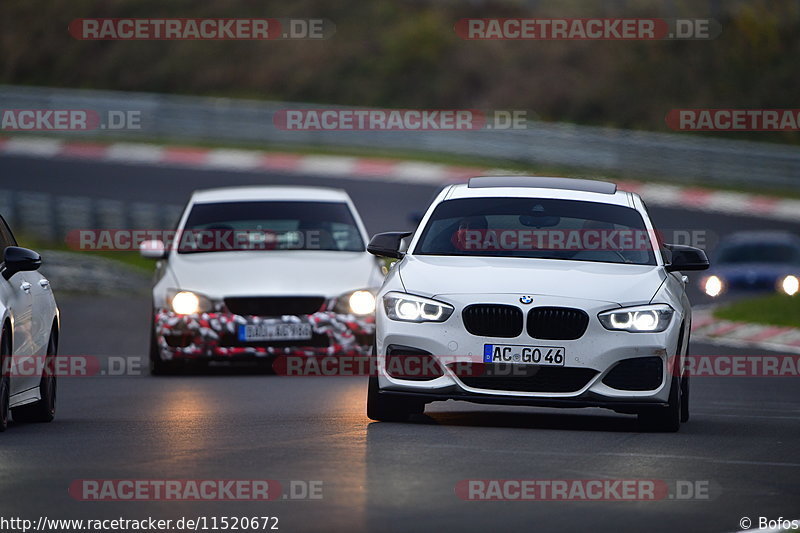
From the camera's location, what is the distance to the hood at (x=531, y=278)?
37.3 feet

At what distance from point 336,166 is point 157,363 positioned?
87.7ft

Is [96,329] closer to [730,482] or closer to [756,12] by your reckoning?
[730,482]

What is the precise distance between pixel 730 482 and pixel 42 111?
131ft

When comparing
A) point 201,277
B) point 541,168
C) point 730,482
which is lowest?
point 730,482

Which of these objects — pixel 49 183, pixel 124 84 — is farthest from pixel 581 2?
pixel 49 183

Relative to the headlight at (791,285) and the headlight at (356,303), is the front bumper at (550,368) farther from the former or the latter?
the headlight at (791,285)

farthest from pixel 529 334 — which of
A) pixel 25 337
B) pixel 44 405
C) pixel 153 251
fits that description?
pixel 153 251

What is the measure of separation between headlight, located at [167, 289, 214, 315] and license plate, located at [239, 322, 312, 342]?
40 cm

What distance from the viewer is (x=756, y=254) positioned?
31.0 meters

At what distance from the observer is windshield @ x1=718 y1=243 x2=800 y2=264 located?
3091cm

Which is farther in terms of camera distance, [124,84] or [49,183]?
[124,84]

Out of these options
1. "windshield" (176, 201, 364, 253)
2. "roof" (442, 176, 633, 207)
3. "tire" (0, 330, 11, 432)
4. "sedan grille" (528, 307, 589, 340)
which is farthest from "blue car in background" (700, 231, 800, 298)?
"tire" (0, 330, 11, 432)

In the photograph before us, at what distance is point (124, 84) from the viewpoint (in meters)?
61.9

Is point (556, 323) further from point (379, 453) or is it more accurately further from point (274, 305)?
point (274, 305)
